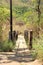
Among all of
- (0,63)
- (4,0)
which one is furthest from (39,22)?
(0,63)

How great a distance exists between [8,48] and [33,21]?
19.7 feet

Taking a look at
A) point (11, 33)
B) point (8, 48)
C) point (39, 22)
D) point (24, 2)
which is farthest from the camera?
point (24, 2)

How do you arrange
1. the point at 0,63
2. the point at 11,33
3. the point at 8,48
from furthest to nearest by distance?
1. the point at 11,33
2. the point at 8,48
3. the point at 0,63

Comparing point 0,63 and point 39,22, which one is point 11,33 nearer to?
point 39,22

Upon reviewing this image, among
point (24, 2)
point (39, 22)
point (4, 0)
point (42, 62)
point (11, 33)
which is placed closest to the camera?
point (42, 62)

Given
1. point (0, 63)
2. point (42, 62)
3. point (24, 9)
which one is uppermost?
point (42, 62)

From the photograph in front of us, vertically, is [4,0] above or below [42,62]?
below

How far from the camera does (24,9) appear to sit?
63.2 ft

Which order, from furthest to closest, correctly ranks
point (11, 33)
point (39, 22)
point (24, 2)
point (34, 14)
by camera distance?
point (24, 2) → point (34, 14) → point (39, 22) → point (11, 33)

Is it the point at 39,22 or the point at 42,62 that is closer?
the point at 42,62

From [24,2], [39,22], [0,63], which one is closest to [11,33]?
[39,22]

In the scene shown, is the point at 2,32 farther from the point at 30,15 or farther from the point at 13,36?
the point at 30,15

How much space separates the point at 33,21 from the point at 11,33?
4165mm

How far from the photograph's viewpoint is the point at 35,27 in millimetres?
15414
